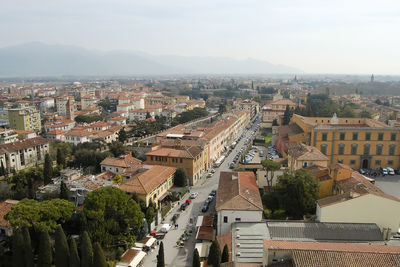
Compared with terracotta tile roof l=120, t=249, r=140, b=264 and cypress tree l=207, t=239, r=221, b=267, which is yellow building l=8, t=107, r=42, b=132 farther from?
cypress tree l=207, t=239, r=221, b=267

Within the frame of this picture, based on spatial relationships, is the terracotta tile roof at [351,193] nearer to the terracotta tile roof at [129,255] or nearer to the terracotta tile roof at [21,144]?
the terracotta tile roof at [129,255]

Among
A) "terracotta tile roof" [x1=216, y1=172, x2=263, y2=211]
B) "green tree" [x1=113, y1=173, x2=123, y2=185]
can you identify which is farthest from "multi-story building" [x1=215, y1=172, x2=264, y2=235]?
"green tree" [x1=113, y1=173, x2=123, y2=185]

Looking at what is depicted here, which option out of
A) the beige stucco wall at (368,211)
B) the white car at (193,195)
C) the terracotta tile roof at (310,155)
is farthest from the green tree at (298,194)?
the white car at (193,195)

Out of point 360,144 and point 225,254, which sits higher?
point 360,144

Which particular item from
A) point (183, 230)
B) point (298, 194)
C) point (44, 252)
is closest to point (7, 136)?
point (44, 252)

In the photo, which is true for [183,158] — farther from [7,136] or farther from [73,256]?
[7,136]

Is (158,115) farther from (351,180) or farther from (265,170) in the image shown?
(351,180)

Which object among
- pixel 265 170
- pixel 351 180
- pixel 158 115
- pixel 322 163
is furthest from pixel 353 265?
pixel 158 115
